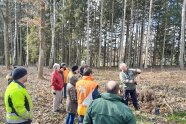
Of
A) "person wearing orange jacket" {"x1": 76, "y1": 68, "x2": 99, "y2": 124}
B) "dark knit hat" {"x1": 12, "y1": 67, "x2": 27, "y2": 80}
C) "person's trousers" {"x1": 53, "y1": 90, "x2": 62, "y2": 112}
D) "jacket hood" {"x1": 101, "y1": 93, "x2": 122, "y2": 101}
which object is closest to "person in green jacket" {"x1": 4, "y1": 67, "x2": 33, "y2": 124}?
"dark knit hat" {"x1": 12, "y1": 67, "x2": 27, "y2": 80}

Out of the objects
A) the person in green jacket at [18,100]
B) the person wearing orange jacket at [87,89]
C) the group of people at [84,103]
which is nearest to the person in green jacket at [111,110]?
the group of people at [84,103]

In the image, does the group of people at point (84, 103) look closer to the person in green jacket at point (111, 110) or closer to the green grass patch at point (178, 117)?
the person in green jacket at point (111, 110)

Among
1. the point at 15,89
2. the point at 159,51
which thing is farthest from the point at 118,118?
the point at 159,51

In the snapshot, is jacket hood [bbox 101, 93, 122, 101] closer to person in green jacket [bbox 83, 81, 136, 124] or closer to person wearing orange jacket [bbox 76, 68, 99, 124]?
person in green jacket [bbox 83, 81, 136, 124]

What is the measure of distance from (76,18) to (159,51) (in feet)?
56.8

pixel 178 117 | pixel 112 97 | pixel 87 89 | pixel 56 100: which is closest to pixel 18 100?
pixel 87 89

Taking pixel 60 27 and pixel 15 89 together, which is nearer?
pixel 15 89

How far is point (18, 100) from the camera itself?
6.01 meters

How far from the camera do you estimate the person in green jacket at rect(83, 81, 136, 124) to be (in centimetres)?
445

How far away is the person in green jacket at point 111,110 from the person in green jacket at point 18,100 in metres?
1.87

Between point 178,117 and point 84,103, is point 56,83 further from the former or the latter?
point 178,117

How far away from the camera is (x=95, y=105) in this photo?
4664mm

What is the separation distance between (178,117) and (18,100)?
23.8ft

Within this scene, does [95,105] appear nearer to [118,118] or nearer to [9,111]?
[118,118]
